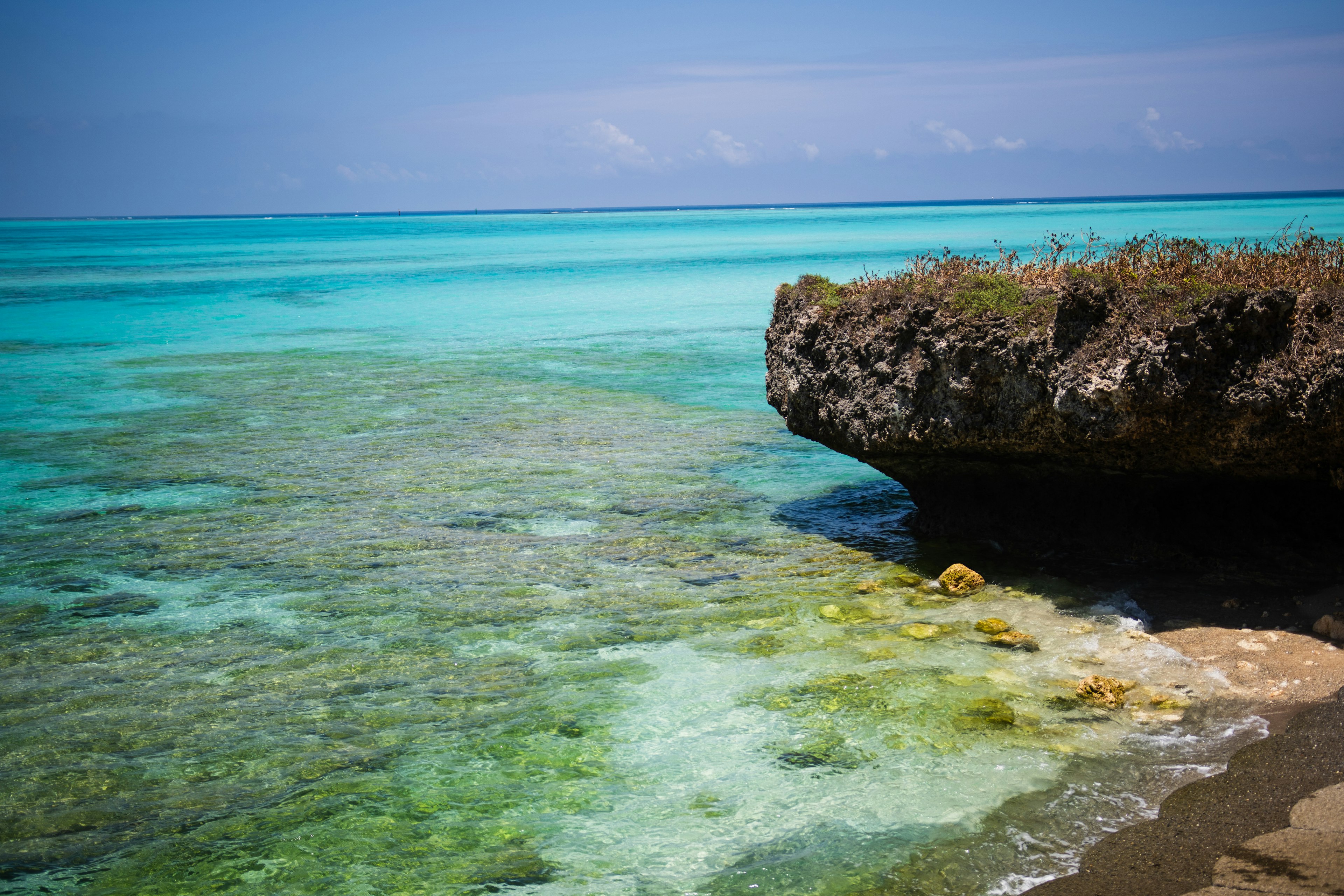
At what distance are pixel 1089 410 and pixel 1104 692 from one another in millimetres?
2144

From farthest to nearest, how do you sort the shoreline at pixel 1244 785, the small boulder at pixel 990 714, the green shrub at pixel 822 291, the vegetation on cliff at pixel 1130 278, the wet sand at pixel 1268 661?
Answer: the green shrub at pixel 822 291, the vegetation on cliff at pixel 1130 278, the wet sand at pixel 1268 661, the small boulder at pixel 990 714, the shoreline at pixel 1244 785

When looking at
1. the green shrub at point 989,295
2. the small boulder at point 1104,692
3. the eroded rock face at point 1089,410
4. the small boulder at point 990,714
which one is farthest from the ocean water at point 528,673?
the green shrub at point 989,295

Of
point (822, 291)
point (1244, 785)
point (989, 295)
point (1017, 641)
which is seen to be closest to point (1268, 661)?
point (1017, 641)

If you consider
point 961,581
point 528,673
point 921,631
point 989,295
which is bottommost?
point 528,673

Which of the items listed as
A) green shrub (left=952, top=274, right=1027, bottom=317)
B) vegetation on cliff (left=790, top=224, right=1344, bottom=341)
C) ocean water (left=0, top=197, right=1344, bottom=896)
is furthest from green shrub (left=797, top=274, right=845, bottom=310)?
ocean water (left=0, top=197, right=1344, bottom=896)

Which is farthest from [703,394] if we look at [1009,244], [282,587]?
[1009,244]

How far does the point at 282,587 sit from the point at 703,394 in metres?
10.4

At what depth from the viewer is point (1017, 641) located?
7055 mm

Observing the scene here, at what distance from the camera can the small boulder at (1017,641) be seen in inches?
275

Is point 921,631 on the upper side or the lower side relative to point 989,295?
lower

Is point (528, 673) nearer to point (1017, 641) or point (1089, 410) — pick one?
point (1017, 641)

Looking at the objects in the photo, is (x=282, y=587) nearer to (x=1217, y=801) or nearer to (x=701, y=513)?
(x=701, y=513)

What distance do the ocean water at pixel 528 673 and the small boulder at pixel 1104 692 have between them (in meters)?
0.12

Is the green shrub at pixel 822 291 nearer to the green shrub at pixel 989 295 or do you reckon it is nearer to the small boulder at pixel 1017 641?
the green shrub at pixel 989 295
